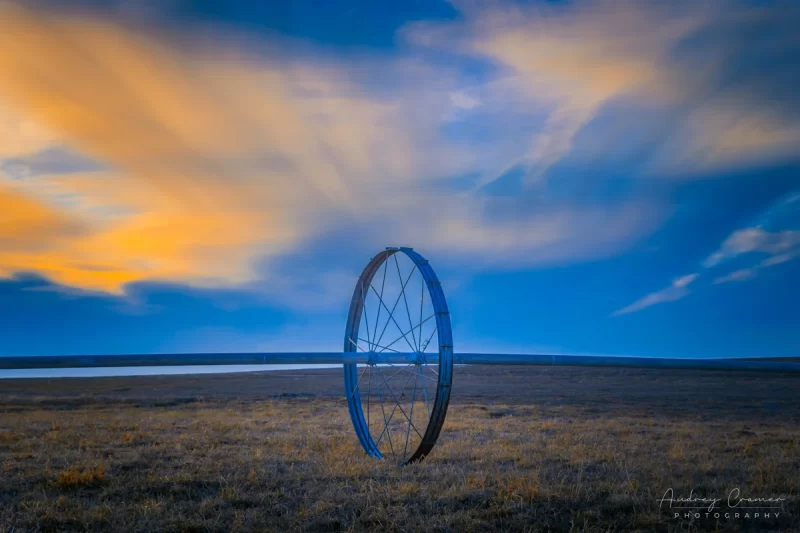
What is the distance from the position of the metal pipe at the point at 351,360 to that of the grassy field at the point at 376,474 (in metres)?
1.87

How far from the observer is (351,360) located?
12.1 m

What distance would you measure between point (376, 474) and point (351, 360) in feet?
8.15

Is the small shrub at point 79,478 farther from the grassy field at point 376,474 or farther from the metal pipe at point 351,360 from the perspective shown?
the metal pipe at point 351,360

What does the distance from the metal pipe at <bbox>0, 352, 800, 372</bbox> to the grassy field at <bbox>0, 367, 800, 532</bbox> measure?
1872 millimetres

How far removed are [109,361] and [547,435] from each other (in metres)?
11.3

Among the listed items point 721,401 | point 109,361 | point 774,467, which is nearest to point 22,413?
point 109,361

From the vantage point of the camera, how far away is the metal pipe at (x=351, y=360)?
943cm

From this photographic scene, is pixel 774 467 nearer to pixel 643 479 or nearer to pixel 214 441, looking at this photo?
pixel 643 479

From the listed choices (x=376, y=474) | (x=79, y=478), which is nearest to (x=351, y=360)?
(x=376, y=474)

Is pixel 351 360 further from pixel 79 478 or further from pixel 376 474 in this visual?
pixel 79 478

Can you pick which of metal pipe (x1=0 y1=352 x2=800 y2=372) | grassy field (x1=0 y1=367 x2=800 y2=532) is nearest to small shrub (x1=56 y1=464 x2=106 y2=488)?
grassy field (x1=0 y1=367 x2=800 y2=532)

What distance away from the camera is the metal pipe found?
9.43 metres

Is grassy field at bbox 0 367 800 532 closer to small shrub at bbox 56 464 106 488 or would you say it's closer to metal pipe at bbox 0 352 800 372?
small shrub at bbox 56 464 106 488

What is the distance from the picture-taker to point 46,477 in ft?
33.3
